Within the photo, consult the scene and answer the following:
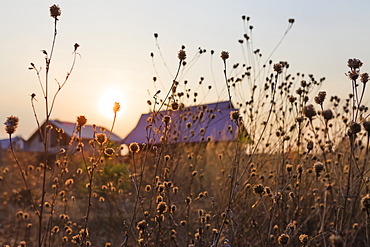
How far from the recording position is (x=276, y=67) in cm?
247

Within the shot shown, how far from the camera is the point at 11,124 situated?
6.66ft

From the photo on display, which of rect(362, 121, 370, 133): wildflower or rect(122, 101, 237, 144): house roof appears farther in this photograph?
rect(122, 101, 237, 144): house roof

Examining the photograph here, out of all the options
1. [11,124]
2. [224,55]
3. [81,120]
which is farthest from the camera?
[224,55]

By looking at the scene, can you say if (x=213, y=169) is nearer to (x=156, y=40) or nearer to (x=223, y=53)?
(x=156, y=40)

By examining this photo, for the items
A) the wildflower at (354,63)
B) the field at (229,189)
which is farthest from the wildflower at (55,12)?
the wildflower at (354,63)

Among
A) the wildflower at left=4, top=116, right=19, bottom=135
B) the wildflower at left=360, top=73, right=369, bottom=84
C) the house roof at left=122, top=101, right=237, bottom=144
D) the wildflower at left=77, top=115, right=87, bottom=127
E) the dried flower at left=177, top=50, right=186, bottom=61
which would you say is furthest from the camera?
the house roof at left=122, top=101, right=237, bottom=144

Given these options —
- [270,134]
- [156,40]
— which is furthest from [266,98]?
[156,40]

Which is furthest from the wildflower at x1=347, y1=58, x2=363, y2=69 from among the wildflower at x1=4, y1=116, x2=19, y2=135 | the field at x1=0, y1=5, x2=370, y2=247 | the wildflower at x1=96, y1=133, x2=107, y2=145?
the wildflower at x1=4, y1=116, x2=19, y2=135

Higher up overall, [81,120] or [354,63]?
[354,63]

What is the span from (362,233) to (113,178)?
4.14m

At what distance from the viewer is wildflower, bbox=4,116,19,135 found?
198cm

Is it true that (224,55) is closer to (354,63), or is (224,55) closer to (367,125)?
(354,63)

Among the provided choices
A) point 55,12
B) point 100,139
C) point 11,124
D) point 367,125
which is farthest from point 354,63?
point 11,124

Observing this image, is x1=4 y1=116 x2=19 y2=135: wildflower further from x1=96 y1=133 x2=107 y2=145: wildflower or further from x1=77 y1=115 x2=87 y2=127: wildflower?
x1=96 y1=133 x2=107 y2=145: wildflower
